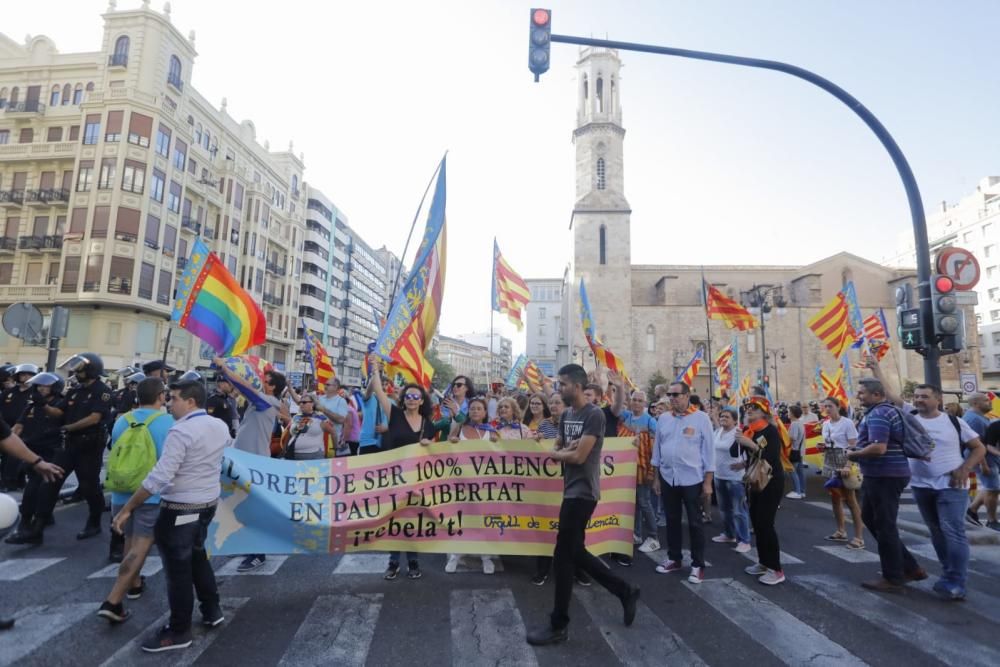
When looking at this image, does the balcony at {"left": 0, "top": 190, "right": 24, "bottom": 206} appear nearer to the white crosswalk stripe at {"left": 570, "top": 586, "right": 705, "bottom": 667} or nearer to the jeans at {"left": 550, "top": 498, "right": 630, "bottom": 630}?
the jeans at {"left": 550, "top": 498, "right": 630, "bottom": 630}

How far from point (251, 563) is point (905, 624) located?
19.6 ft

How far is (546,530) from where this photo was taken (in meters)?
5.58

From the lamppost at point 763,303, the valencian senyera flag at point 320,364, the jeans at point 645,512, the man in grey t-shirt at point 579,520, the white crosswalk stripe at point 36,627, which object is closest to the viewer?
the white crosswalk stripe at point 36,627

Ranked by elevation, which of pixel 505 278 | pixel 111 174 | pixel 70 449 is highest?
pixel 111 174

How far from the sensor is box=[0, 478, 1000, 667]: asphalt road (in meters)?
3.74

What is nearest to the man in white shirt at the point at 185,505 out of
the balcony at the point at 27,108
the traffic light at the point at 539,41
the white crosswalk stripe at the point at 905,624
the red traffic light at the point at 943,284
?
the white crosswalk stripe at the point at 905,624

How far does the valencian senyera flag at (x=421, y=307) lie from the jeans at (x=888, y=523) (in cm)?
473

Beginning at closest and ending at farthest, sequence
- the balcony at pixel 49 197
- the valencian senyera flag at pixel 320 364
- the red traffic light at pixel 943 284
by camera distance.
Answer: the red traffic light at pixel 943 284 → the valencian senyera flag at pixel 320 364 → the balcony at pixel 49 197

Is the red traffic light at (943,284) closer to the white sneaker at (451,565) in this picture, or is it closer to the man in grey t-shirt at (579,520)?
the man in grey t-shirt at (579,520)

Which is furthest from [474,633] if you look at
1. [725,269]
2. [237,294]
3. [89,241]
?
[725,269]

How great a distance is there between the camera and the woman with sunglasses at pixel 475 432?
19.0ft

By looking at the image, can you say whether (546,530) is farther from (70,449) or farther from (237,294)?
(70,449)

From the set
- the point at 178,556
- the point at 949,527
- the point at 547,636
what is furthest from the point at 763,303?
the point at 178,556

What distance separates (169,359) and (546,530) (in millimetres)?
34354
